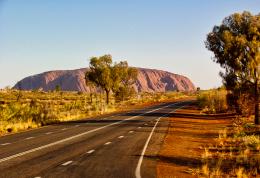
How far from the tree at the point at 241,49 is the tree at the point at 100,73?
120 feet

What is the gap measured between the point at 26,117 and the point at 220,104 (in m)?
25.1

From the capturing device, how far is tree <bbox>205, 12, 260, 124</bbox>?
30000 millimetres

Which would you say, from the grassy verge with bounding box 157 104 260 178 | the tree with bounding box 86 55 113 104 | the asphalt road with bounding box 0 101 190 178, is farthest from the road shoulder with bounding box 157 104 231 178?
the tree with bounding box 86 55 113 104

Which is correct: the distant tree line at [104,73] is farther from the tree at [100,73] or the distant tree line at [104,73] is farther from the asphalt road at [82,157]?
the asphalt road at [82,157]

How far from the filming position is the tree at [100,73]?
6788cm

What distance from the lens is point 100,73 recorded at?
68000mm

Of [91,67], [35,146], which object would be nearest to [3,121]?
[35,146]

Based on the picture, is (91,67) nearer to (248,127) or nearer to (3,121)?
(3,121)

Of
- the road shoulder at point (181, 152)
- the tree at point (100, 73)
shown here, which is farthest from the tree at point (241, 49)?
the tree at point (100, 73)

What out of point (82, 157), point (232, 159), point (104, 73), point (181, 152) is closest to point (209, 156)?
point (232, 159)

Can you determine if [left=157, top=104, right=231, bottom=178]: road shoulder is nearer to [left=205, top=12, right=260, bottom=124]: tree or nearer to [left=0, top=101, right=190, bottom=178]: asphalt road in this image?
[left=0, top=101, right=190, bottom=178]: asphalt road

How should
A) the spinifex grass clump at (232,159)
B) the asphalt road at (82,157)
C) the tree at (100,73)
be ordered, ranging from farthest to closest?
the tree at (100,73) < the spinifex grass clump at (232,159) < the asphalt road at (82,157)

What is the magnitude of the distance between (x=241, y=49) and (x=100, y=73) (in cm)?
3946

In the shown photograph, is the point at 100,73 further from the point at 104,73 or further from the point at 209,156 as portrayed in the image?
the point at 209,156
